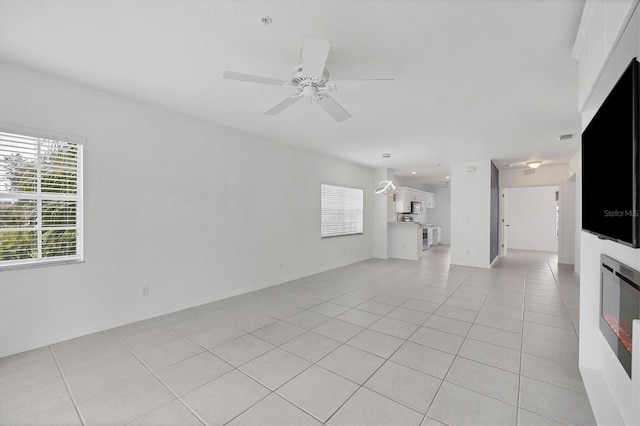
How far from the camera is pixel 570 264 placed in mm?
7293

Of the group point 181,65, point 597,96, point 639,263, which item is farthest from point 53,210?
point 597,96

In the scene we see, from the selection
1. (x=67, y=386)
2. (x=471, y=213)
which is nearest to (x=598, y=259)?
(x=67, y=386)

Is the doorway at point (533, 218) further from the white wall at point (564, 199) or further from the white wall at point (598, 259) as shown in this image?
the white wall at point (598, 259)

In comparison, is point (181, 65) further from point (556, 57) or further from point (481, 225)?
point (481, 225)

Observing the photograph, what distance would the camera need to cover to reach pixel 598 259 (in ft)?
6.56

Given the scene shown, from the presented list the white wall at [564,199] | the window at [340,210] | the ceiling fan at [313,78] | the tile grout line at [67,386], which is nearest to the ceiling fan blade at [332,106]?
the ceiling fan at [313,78]

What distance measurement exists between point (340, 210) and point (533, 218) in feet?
26.5

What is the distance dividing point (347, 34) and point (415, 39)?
1.78 ft

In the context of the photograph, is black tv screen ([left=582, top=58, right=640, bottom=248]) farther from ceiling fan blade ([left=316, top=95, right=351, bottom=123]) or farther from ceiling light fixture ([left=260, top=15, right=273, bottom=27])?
ceiling light fixture ([left=260, top=15, right=273, bottom=27])

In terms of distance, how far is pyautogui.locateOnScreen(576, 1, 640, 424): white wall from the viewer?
52.2 inches

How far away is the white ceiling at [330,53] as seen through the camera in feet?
6.14

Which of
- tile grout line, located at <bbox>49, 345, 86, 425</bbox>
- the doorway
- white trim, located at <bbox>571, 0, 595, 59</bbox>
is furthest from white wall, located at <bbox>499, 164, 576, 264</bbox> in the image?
tile grout line, located at <bbox>49, 345, 86, 425</bbox>

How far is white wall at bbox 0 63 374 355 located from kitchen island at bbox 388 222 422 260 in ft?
13.2

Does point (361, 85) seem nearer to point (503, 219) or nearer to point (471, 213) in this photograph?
point (471, 213)
